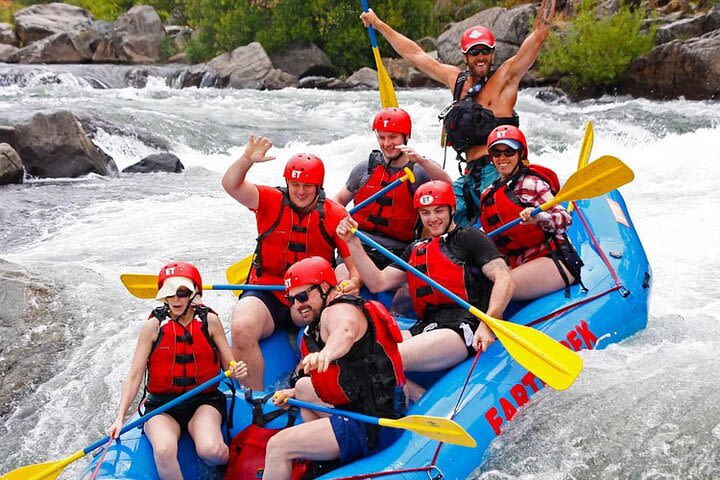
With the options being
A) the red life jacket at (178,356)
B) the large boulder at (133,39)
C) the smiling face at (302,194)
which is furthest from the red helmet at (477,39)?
the large boulder at (133,39)

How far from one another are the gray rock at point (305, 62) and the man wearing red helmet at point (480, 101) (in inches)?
526

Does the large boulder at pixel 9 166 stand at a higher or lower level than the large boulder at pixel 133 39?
lower

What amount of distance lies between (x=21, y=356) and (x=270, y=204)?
2.07 metres

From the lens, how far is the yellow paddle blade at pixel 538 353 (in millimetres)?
3053

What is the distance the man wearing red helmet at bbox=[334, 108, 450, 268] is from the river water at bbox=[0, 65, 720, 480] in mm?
1160

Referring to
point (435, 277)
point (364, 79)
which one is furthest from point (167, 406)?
point (364, 79)

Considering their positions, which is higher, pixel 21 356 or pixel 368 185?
pixel 368 185

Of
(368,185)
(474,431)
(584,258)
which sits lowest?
(474,431)

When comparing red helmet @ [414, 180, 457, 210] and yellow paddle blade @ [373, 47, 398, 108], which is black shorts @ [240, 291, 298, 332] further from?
yellow paddle blade @ [373, 47, 398, 108]

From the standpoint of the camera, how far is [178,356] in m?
3.11

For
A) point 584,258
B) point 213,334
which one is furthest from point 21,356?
point 584,258

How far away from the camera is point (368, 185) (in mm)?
4254

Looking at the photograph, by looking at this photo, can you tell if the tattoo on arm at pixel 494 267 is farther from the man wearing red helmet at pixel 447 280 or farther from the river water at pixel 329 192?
the river water at pixel 329 192

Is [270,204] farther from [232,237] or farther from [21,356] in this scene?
[232,237]
